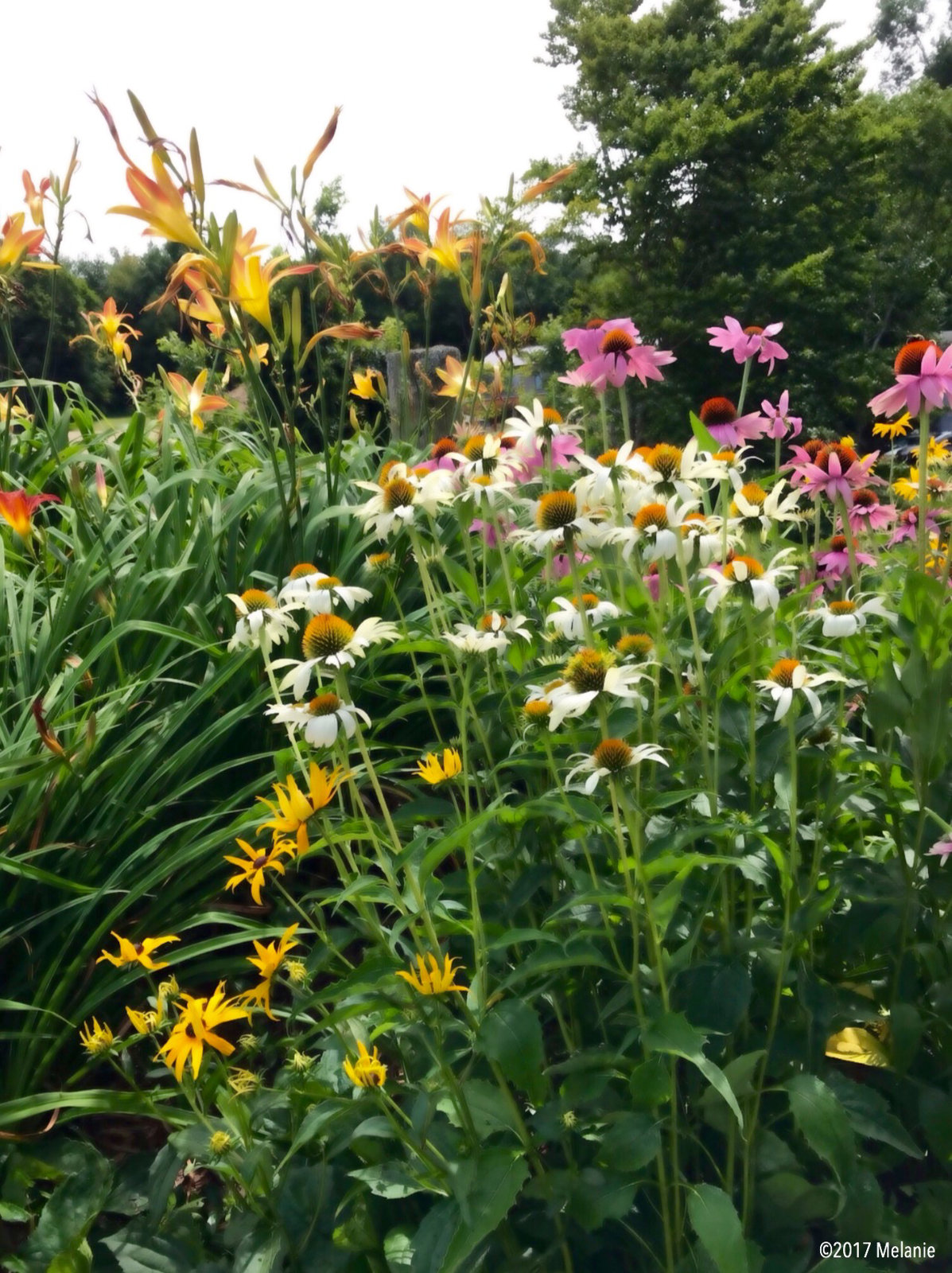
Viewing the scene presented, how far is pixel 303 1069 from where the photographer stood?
106 cm

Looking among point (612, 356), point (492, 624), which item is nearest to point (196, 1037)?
point (492, 624)

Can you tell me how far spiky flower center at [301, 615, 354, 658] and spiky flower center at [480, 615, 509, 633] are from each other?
0.23 m

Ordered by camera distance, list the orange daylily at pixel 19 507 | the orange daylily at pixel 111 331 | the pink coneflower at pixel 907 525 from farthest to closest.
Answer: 1. the orange daylily at pixel 111 331
2. the pink coneflower at pixel 907 525
3. the orange daylily at pixel 19 507

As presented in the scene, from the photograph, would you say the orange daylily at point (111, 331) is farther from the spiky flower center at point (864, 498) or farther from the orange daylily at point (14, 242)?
the spiky flower center at point (864, 498)

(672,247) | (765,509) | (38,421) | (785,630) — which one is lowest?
(785,630)

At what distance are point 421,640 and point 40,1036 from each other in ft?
2.33

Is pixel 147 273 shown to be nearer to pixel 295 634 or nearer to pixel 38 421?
pixel 38 421

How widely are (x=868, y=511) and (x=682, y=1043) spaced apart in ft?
4.47

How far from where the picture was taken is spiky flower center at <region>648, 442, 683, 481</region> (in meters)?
1.31

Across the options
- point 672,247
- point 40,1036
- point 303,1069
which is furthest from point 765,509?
point 672,247

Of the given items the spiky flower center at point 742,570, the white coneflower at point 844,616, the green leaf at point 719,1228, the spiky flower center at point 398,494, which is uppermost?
the spiky flower center at point 398,494

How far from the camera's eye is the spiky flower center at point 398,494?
1363 mm

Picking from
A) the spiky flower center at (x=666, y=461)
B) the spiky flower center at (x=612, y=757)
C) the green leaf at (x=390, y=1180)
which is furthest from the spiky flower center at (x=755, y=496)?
the green leaf at (x=390, y=1180)

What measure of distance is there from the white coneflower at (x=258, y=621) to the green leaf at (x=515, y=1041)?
517 millimetres
